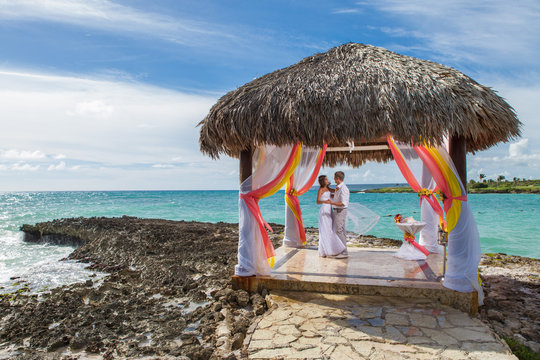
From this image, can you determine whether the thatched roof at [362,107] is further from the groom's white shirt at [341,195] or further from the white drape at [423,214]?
the groom's white shirt at [341,195]

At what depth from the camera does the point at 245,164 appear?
445cm

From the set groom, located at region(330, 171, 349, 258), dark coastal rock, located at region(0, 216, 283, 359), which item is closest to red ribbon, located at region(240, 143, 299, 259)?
dark coastal rock, located at region(0, 216, 283, 359)

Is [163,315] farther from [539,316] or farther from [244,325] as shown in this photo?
[539,316]

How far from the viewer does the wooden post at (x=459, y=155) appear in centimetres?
387

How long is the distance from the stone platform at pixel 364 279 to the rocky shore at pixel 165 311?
0.85 ft

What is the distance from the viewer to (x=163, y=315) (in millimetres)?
4074

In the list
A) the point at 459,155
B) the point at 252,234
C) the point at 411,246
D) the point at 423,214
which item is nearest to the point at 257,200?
the point at 252,234

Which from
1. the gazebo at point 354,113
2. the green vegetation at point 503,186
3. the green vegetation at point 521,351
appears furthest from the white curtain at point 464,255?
the green vegetation at point 503,186

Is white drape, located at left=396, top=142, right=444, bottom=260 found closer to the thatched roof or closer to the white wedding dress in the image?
the white wedding dress

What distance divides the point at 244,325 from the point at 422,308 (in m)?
1.75

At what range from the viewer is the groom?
5.41m

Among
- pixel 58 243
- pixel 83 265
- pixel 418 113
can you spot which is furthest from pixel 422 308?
pixel 58 243

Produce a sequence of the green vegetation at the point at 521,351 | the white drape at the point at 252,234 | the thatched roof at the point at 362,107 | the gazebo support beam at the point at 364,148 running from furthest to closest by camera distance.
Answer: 1. the gazebo support beam at the point at 364,148
2. the white drape at the point at 252,234
3. the thatched roof at the point at 362,107
4. the green vegetation at the point at 521,351

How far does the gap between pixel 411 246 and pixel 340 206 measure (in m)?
1.18
